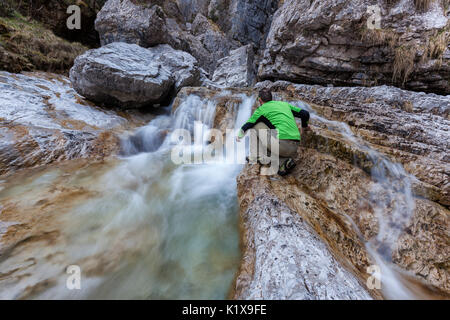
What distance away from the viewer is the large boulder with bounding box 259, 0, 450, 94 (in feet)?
16.9

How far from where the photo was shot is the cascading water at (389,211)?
2201mm

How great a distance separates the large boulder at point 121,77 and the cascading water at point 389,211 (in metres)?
7.85

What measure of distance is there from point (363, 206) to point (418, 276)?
100 cm

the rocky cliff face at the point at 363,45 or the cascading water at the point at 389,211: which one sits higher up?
the rocky cliff face at the point at 363,45

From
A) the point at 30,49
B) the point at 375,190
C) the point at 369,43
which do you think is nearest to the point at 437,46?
the point at 369,43

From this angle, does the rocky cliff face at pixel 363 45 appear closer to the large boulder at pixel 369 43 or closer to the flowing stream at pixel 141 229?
the large boulder at pixel 369 43

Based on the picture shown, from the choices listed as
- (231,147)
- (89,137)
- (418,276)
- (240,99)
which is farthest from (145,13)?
(418,276)

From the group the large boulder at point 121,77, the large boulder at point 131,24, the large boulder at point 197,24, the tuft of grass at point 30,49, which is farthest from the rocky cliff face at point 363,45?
the tuft of grass at point 30,49

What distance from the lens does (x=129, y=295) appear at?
1.95 meters

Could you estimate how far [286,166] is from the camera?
3795 millimetres

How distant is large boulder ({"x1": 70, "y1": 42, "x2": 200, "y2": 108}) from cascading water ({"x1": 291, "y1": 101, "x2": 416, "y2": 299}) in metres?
7.85

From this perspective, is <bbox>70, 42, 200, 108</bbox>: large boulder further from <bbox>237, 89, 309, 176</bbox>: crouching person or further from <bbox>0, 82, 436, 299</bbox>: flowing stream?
<bbox>237, 89, 309, 176</bbox>: crouching person

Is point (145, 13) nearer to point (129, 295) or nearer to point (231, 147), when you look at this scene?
point (231, 147)

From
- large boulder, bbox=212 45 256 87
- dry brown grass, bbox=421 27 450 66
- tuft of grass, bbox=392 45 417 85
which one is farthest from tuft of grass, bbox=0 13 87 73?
dry brown grass, bbox=421 27 450 66
